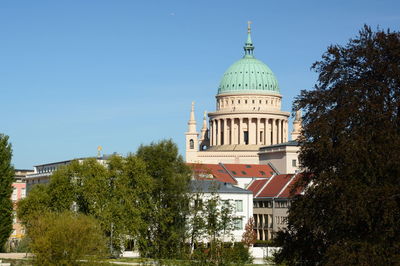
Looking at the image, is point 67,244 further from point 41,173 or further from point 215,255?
point 41,173

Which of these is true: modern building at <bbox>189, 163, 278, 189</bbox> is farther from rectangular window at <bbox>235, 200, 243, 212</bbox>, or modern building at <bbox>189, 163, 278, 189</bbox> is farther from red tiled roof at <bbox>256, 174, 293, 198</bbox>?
rectangular window at <bbox>235, 200, 243, 212</bbox>

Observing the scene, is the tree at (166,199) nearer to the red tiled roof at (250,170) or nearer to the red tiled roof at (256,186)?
the red tiled roof at (256,186)

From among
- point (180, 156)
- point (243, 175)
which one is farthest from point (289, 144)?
point (180, 156)

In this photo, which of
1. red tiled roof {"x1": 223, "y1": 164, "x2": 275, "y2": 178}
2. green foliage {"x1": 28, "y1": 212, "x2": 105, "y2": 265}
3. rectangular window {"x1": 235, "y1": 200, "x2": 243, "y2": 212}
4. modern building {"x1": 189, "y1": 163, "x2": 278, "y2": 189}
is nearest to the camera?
green foliage {"x1": 28, "y1": 212, "x2": 105, "y2": 265}

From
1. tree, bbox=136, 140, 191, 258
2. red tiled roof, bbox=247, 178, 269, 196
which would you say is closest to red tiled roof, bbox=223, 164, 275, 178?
red tiled roof, bbox=247, 178, 269, 196

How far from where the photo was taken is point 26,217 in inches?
3354

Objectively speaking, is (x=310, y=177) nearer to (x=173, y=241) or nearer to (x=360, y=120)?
(x=360, y=120)

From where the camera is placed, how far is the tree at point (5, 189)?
96438 mm

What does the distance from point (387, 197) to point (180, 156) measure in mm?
55337

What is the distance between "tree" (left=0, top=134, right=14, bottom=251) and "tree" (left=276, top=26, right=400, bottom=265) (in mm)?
50979

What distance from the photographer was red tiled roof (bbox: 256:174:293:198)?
5730 inches

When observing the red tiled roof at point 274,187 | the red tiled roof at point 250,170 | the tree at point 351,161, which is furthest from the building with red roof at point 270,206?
the tree at point 351,161

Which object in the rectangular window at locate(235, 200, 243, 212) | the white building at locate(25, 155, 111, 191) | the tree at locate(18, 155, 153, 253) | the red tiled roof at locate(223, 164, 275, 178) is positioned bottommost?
the tree at locate(18, 155, 153, 253)

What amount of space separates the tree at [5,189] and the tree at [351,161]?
5098cm
